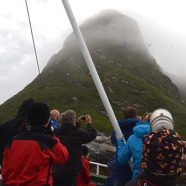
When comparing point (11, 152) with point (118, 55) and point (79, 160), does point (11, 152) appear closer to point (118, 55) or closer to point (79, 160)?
point (79, 160)

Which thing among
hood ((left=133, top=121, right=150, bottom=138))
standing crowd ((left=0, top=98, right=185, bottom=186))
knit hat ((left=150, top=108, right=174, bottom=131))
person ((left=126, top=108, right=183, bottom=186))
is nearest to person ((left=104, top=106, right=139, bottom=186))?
standing crowd ((left=0, top=98, right=185, bottom=186))

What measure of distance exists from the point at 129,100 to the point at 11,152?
10743 cm

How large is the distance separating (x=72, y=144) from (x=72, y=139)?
131 millimetres

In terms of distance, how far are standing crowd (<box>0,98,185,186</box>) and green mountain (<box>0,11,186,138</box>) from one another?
70160mm

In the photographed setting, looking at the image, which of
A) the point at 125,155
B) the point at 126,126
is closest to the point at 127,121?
the point at 126,126

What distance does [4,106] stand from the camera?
121m

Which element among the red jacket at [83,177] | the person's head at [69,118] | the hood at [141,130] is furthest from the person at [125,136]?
the red jacket at [83,177]

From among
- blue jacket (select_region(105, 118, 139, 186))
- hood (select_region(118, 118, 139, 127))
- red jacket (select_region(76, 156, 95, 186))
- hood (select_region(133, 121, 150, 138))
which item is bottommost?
red jacket (select_region(76, 156, 95, 186))

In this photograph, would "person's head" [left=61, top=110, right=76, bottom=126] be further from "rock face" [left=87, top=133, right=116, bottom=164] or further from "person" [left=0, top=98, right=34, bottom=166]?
"rock face" [left=87, top=133, right=116, bottom=164]

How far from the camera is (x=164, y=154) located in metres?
5.31

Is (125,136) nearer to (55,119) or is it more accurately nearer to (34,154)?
(55,119)

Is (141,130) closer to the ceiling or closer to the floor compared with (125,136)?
closer to the ceiling

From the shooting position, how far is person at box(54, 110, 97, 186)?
31.1ft

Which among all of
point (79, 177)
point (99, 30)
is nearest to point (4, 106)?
point (99, 30)
